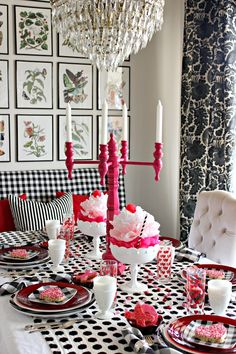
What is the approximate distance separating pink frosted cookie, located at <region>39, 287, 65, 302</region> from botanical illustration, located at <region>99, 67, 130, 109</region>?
254 centimetres

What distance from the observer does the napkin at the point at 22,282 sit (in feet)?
5.76

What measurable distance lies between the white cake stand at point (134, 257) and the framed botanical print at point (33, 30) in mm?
2387

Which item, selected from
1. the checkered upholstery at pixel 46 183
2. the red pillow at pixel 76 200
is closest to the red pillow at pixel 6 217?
the checkered upholstery at pixel 46 183

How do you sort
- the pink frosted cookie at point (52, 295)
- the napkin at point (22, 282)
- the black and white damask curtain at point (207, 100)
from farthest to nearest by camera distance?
1. the black and white damask curtain at point (207, 100)
2. the napkin at point (22, 282)
3. the pink frosted cookie at point (52, 295)

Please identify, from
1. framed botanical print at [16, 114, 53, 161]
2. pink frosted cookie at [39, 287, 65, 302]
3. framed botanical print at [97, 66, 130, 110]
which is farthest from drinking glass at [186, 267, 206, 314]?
framed botanical print at [97, 66, 130, 110]

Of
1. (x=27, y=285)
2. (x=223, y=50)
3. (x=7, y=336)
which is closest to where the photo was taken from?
(x=7, y=336)

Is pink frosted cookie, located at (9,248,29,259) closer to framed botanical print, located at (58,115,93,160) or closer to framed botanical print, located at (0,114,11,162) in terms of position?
framed botanical print, located at (0,114,11,162)

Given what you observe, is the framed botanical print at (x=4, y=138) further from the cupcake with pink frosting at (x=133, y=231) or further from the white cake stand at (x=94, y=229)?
the cupcake with pink frosting at (x=133, y=231)

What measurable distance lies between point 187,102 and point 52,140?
111 centimetres

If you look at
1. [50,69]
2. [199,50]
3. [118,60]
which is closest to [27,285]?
[118,60]

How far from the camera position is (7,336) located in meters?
1.44

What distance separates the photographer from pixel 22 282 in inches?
71.2

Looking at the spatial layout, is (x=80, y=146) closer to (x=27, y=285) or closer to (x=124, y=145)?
(x=124, y=145)

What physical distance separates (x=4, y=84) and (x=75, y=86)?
0.55 metres
